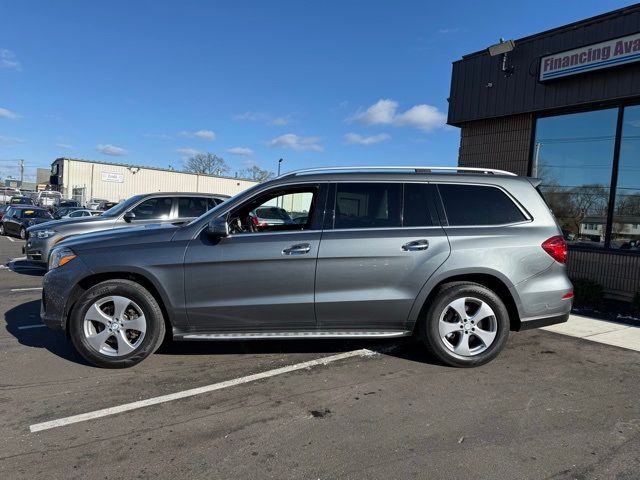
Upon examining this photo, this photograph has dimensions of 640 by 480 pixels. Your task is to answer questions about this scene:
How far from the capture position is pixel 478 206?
4754 mm

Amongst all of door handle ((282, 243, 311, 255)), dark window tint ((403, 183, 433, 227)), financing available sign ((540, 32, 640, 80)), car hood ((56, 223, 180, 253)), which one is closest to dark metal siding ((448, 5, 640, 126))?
financing available sign ((540, 32, 640, 80))

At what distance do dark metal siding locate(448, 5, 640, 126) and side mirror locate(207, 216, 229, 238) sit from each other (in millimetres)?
7398

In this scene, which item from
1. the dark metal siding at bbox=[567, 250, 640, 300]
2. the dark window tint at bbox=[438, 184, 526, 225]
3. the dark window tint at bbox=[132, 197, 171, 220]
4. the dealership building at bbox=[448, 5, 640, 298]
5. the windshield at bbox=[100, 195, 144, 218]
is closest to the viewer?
the dark window tint at bbox=[438, 184, 526, 225]

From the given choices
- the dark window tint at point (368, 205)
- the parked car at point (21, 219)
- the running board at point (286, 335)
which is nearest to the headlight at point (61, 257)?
the running board at point (286, 335)

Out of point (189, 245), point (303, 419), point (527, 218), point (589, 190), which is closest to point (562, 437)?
point (303, 419)

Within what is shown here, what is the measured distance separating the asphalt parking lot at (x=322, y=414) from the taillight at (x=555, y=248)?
1082 mm

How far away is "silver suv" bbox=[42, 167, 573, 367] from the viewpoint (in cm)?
439

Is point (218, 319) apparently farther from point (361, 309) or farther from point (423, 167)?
point (423, 167)

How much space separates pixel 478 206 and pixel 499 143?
6480mm

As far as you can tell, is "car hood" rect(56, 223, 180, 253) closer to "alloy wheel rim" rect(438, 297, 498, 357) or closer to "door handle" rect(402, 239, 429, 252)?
"door handle" rect(402, 239, 429, 252)

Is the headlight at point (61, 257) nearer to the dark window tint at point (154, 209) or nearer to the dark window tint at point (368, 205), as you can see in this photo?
the dark window tint at point (368, 205)

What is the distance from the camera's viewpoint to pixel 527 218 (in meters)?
4.75

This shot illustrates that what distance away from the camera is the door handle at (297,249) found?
4395mm

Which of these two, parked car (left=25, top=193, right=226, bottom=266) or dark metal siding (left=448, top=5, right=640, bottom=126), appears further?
parked car (left=25, top=193, right=226, bottom=266)
